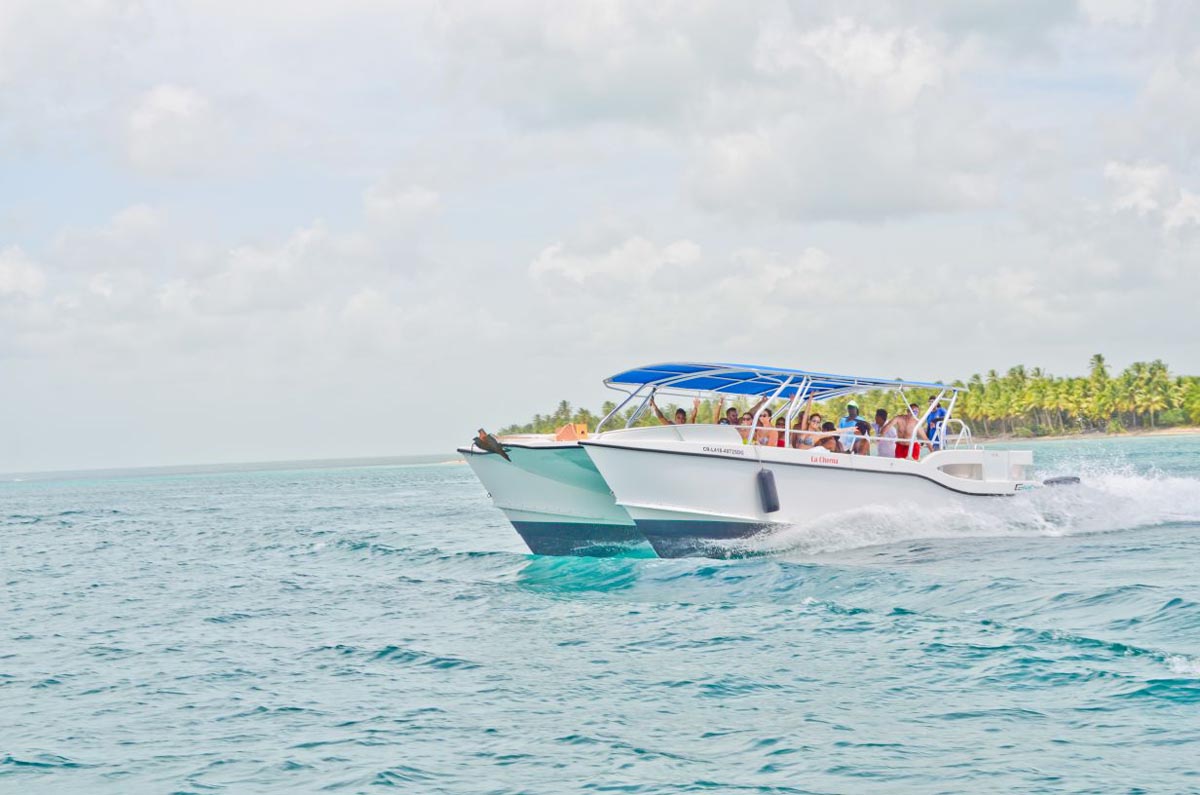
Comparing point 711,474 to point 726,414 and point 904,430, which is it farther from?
point 904,430

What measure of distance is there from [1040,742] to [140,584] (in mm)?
18927

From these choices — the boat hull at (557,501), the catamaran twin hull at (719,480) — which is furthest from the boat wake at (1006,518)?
the boat hull at (557,501)

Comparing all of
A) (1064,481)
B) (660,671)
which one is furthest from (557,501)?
(660,671)

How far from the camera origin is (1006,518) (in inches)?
848

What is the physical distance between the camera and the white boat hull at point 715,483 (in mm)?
18859

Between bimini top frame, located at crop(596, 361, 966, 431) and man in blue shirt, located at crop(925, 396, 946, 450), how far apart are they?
1.48ft

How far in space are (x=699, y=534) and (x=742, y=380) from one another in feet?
12.1

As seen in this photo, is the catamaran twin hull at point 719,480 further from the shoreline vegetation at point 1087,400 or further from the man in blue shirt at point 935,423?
the shoreline vegetation at point 1087,400

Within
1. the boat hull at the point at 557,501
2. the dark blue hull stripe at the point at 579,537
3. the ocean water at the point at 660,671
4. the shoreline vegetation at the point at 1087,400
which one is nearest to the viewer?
the ocean water at the point at 660,671

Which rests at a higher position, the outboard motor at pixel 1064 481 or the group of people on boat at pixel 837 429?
the group of people on boat at pixel 837 429

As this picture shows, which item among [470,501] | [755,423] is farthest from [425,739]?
[470,501]

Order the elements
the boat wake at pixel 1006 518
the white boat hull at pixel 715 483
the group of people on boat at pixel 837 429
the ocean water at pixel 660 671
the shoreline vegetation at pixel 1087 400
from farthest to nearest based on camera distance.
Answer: the shoreline vegetation at pixel 1087 400 → the group of people on boat at pixel 837 429 → the boat wake at pixel 1006 518 → the white boat hull at pixel 715 483 → the ocean water at pixel 660 671

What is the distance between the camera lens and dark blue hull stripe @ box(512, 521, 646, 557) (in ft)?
71.7

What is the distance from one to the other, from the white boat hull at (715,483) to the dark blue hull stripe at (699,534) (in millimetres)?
16
